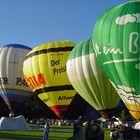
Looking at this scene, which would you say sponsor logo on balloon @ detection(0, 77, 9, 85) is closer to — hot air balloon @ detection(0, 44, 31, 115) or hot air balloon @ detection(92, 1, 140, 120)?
hot air balloon @ detection(0, 44, 31, 115)

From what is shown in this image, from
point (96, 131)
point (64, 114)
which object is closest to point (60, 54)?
point (64, 114)

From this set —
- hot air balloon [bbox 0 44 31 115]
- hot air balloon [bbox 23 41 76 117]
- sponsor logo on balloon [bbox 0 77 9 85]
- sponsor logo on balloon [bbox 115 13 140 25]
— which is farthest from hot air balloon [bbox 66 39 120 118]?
sponsor logo on balloon [bbox 0 77 9 85]

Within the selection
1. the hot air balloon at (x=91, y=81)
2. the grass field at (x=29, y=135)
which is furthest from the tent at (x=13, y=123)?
the hot air balloon at (x=91, y=81)

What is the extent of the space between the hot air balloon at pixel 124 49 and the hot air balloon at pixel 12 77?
14.0 metres

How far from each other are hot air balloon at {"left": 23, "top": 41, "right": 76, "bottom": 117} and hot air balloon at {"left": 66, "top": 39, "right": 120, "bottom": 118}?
2779mm

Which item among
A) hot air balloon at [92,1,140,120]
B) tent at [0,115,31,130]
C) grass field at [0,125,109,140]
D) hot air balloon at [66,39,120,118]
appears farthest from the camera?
tent at [0,115,31,130]

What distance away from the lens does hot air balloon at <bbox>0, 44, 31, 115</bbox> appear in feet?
103

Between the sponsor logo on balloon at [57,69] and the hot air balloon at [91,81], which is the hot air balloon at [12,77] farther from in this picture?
the hot air balloon at [91,81]

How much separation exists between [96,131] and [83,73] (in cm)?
→ 1377

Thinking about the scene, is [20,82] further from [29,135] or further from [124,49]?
[124,49]

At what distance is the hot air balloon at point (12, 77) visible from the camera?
31.3m

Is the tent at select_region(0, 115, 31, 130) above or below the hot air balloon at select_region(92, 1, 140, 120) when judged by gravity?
below

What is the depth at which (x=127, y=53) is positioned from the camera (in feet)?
55.9

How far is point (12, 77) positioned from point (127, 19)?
15578 mm
